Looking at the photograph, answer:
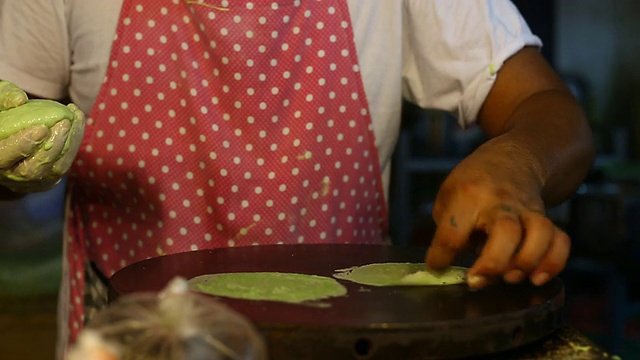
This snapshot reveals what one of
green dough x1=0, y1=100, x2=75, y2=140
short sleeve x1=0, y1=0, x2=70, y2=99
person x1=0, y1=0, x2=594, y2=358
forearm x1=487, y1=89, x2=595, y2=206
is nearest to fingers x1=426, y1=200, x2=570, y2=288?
forearm x1=487, y1=89, x2=595, y2=206

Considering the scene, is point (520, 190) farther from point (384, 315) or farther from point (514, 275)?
point (384, 315)

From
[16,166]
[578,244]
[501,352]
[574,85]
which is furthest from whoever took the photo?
[574,85]

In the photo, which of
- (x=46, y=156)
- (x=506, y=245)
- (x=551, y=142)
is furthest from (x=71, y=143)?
(x=551, y=142)

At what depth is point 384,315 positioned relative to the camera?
2.71 feet

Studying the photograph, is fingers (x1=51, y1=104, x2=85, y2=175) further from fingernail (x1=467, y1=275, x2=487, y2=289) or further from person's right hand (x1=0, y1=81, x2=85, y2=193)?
fingernail (x1=467, y1=275, x2=487, y2=289)

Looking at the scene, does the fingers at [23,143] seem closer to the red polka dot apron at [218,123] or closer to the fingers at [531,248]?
the red polka dot apron at [218,123]

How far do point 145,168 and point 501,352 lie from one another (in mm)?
668

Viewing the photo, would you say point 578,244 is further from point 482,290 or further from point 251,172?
point 482,290

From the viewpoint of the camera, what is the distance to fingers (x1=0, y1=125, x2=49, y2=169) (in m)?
0.98

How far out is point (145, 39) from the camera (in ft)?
4.37

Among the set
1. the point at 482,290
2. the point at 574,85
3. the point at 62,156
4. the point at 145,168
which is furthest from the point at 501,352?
the point at 574,85

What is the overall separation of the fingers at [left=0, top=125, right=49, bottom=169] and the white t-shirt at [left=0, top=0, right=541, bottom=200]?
372mm

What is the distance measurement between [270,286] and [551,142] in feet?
1.53

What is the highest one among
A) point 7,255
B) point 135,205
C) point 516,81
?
point 516,81
